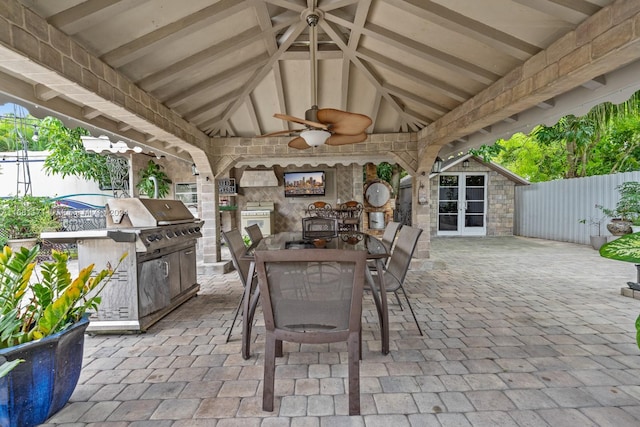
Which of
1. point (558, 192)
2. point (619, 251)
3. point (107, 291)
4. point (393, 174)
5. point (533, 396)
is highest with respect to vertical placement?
point (393, 174)

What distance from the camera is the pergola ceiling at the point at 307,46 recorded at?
2.10 metres

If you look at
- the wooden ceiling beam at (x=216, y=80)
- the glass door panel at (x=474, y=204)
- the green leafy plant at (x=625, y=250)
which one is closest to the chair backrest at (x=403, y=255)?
the green leafy plant at (x=625, y=250)

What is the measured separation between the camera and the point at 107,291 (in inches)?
102

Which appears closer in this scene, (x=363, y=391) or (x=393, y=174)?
(x=363, y=391)

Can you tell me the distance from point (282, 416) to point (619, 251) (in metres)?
1.66

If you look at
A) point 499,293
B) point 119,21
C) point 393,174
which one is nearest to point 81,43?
point 119,21

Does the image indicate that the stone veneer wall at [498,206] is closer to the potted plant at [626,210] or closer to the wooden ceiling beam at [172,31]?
the potted plant at [626,210]

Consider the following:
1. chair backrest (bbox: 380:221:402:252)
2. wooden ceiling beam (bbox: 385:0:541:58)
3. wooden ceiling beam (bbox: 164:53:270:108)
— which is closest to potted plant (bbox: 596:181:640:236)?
wooden ceiling beam (bbox: 385:0:541:58)

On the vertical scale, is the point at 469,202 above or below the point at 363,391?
above

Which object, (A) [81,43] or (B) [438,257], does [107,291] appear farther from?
(B) [438,257]

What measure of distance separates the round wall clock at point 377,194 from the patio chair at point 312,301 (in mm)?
7763

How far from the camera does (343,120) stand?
2.70 meters

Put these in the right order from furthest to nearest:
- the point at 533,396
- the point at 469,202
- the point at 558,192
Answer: the point at 469,202, the point at 558,192, the point at 533,396

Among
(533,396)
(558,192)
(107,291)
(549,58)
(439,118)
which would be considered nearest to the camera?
(533,396)
